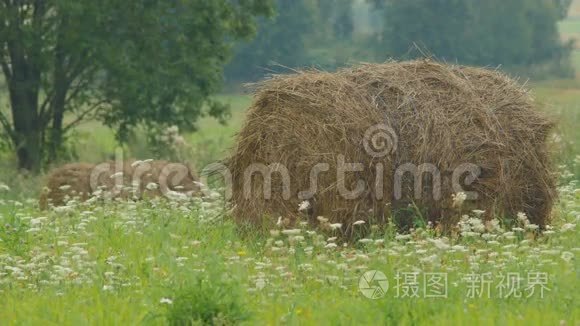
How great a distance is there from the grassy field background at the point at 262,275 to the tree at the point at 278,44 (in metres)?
52.1

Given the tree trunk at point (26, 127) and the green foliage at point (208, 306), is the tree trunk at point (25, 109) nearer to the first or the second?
the tree trunk at point (26, 127)

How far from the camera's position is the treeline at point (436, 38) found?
6450cm

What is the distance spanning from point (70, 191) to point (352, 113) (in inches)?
242

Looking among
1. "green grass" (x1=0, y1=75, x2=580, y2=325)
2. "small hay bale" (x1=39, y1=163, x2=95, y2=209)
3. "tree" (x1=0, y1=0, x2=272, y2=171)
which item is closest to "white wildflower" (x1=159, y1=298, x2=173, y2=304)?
"green grass" (x1=0, y1=75, x2=580, y2=325)

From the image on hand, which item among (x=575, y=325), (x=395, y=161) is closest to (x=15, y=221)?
(x=395, y=161)

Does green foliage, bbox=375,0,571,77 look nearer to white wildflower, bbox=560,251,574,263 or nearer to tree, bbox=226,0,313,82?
tree, bbox=226,0,313,82

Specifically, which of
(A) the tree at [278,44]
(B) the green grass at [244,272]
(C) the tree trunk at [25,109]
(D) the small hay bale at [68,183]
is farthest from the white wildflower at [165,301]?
(A) the tree at [278,44]

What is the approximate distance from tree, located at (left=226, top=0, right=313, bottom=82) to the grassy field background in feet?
171

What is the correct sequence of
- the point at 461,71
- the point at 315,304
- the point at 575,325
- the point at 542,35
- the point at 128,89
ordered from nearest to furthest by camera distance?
the point at 575,325, the point at 315,304, the point at 461,71, the point at 128,89, the point at 542,35

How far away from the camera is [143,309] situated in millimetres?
7914

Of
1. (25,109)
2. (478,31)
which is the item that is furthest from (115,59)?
(478,31)

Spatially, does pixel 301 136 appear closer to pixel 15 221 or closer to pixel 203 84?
pixel 15 221

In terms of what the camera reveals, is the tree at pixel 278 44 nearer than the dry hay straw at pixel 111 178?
No

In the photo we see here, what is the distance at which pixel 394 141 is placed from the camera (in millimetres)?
10852
